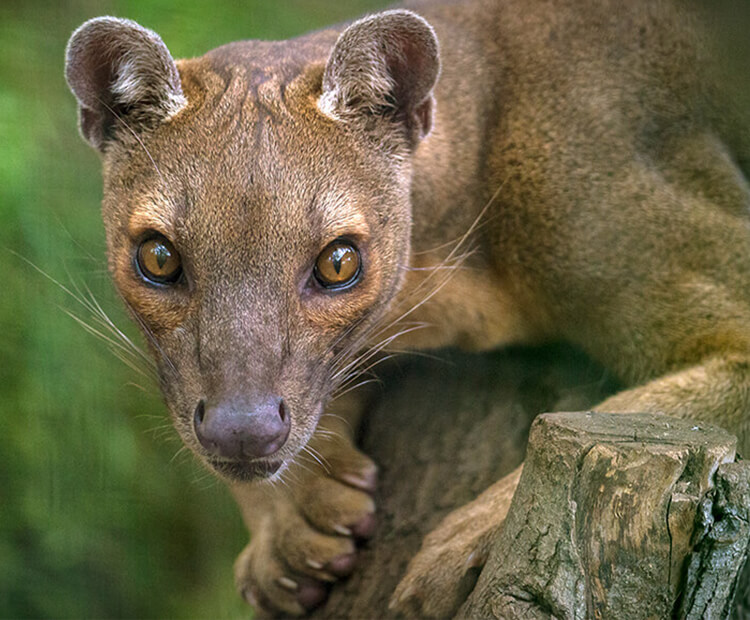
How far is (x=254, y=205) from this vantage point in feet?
6.61

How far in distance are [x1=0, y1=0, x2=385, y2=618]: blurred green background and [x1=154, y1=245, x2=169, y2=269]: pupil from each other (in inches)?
15.1

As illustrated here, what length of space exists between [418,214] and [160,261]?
2.68 feet

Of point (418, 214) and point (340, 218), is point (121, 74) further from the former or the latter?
point (418, 214)

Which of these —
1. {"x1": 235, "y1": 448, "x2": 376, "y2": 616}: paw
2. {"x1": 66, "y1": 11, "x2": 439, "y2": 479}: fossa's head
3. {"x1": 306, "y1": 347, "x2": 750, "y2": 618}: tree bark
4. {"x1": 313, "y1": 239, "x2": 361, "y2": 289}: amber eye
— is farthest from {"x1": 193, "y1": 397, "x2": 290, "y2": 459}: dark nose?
{"x1": 235, "y1": 448, "x2": 376, "y2": 616}: paw

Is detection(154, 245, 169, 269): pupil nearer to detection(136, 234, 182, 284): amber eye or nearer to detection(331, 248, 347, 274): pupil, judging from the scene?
detection(136, 234, 182, 284): amber eye

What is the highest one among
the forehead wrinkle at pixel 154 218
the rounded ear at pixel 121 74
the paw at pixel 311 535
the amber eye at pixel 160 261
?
the rounded ear at pixel 121 74

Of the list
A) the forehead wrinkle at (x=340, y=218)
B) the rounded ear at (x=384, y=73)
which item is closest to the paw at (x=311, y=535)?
the forehead wrinkle at (x=340, y=218)

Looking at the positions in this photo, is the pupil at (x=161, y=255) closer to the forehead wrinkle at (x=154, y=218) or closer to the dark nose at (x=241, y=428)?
the forehead wrinkle at (x=154, y=218)

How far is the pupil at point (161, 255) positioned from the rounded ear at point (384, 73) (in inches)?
20.5

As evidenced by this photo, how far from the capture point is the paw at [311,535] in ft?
8.56

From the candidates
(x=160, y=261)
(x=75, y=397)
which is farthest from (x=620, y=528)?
(x=75, y=397)

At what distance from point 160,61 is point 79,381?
1.40m

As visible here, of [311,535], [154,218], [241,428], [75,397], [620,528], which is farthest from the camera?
[75,397]

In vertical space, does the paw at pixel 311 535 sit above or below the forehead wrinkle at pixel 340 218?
below
